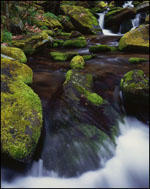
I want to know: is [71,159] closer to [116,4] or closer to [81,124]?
[81,124]

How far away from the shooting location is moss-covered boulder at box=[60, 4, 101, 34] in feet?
55.1

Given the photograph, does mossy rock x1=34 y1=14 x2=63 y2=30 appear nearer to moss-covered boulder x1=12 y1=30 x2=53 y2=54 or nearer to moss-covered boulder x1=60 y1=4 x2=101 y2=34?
moss-covered boulder x1=60 y1=4 x2=101 y2=34

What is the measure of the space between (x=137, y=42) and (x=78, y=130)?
8475 millimetres

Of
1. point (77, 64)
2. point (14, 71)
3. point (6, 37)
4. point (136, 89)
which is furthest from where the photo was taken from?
point (6, 37)

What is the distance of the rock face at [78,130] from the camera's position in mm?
2686

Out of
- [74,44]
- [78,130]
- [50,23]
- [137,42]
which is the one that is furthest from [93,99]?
[50,23]

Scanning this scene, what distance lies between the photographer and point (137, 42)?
9.49 m

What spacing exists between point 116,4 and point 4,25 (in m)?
32.3

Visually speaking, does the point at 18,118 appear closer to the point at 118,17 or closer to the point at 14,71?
the point at 14,71

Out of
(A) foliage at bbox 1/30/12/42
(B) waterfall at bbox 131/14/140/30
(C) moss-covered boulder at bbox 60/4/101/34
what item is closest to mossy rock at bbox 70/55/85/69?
(A) foliage at bbox 1/30/12/42

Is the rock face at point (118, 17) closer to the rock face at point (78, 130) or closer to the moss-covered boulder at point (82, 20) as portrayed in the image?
the moss-covered boulder at point (82, 20)

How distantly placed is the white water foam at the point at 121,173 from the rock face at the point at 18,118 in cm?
49

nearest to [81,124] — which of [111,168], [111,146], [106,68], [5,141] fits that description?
[111,146]

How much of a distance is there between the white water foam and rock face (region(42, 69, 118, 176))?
15 cm
